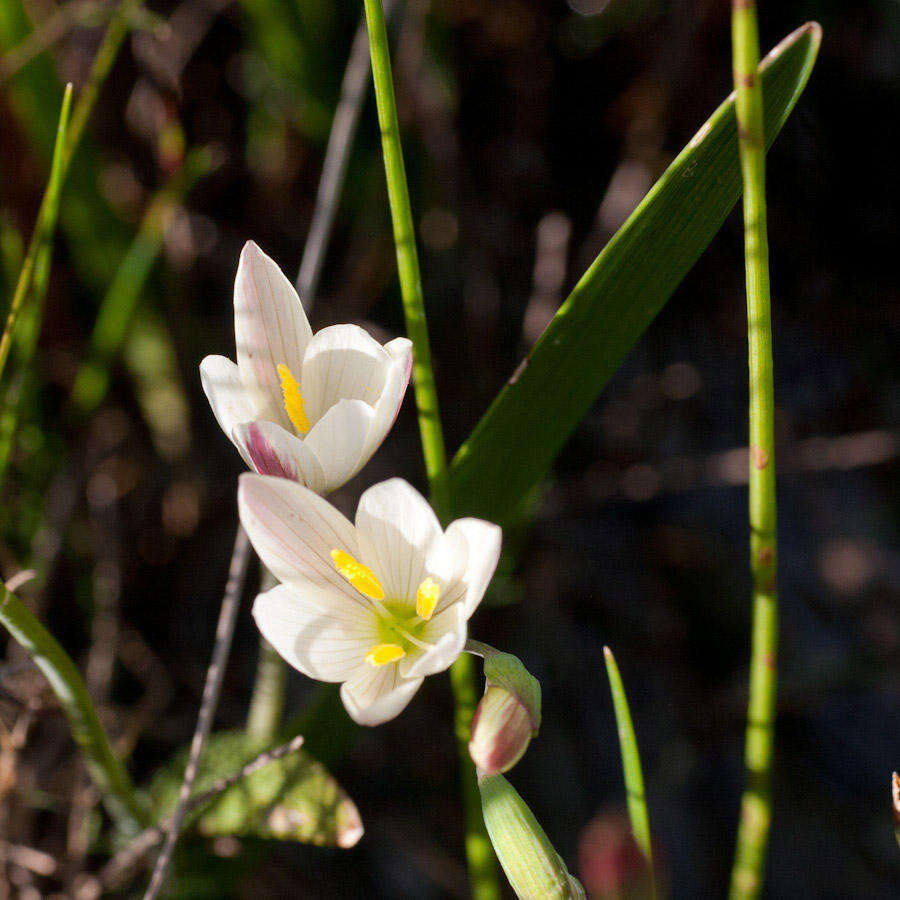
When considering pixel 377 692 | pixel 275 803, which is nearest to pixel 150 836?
pixel 275 803

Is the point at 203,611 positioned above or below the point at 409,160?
below

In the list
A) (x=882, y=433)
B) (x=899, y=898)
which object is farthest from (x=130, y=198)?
(x=899, y=898)

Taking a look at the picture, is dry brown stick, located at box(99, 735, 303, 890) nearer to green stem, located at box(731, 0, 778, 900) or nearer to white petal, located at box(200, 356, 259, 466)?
white petal, located at box(200, 356, 259, 466)

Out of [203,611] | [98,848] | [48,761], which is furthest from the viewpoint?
[203,611]

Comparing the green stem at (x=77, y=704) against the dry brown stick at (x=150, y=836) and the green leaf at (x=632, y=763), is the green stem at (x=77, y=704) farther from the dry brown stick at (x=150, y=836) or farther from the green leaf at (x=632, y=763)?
the green leaf at (x=632, y=763)

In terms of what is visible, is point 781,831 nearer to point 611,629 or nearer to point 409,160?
point 611,629

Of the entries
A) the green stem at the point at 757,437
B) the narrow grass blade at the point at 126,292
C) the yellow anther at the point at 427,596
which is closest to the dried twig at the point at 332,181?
the narrow grass blade at the point at 126,292

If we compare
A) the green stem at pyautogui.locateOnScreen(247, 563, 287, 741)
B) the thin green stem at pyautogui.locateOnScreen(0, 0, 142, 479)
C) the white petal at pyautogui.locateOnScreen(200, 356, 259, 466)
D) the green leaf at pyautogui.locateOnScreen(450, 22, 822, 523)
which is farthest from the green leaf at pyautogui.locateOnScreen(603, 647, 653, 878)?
the thin green stem at pyautogui.locateOnScreen(0, 0, 142, 479)
